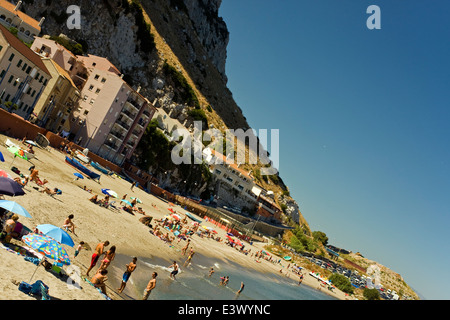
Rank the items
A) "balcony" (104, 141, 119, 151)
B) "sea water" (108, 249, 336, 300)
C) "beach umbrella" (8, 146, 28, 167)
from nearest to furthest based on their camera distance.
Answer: "sea water" (108, 249, 336, 300) < "beach umbrella" (8, 146, 28, 167) < "balcony" (104, 141, 119, 151)

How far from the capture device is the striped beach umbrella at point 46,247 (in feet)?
47.2

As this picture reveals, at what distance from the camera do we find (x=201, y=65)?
540ft

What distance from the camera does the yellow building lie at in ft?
186

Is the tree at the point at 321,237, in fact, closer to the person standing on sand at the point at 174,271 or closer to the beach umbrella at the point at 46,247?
the person standing on sand at the point at 174,271

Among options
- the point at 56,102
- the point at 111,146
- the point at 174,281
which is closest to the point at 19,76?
the point at 56,102

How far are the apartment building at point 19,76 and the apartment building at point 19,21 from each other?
25.6 m

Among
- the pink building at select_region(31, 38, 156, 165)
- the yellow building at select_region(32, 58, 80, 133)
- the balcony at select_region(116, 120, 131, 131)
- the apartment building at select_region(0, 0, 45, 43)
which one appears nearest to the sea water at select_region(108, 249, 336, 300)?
the yellow building at select_region(32, 58, 80, 133)

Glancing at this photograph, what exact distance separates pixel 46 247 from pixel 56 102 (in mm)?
52309

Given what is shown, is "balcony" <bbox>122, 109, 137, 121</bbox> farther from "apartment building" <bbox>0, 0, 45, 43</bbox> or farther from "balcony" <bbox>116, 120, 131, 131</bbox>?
"apartment building" <bbox>0, 0, 45, 43</bbox>

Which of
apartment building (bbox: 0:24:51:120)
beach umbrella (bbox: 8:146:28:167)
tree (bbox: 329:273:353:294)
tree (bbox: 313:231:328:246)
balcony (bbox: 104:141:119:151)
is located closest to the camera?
beach umbrella (bbox: 8:146:28:167)

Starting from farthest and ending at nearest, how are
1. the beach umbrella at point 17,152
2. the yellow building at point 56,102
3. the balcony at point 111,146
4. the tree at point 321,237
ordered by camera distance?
1. the tree at point 321,237
2. the balcony at point 111,146
3. the yellow building at point 56,102
4. the beach umbrella at point 17,152

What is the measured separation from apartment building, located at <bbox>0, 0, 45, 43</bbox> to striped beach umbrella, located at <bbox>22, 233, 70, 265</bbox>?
73122mm

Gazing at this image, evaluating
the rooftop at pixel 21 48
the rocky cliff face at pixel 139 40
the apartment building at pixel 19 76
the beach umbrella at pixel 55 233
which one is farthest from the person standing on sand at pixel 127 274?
the rocky cliff face at pixel 139 40
